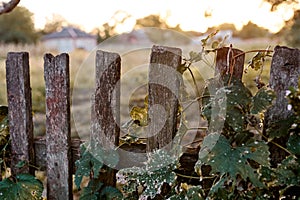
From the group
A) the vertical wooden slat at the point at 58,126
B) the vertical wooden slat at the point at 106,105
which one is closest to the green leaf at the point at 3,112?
the vertical wooden slat at the point at 58,126

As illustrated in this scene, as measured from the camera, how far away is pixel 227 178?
4.42 feet

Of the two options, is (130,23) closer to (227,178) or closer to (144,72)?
(144,72)

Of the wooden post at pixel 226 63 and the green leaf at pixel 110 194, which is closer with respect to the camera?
the wooden post at pixel 226 63

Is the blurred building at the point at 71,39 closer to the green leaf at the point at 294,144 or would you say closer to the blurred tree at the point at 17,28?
the blurred tree at the point at 17,28

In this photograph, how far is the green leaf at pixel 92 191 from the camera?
1608 mm

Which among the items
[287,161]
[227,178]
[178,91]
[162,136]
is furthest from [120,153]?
[287,161]

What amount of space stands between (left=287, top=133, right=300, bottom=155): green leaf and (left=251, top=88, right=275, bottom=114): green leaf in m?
0.14

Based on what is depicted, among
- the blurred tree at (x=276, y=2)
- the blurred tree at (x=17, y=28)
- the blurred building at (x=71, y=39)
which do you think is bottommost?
the blurred building at (x=71, y=39)

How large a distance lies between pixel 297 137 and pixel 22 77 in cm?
106

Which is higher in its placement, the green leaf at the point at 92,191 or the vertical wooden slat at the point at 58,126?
the vertical wooden slat at the point at 58,126

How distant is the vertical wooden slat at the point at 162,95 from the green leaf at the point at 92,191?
0.79ft

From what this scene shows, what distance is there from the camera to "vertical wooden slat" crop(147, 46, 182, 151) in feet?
4.96

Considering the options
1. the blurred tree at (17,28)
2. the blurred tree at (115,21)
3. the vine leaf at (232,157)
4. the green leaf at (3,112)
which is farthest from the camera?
the blurred tree at (17,28)

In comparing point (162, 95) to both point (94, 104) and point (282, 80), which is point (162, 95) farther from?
point (282, 80)
